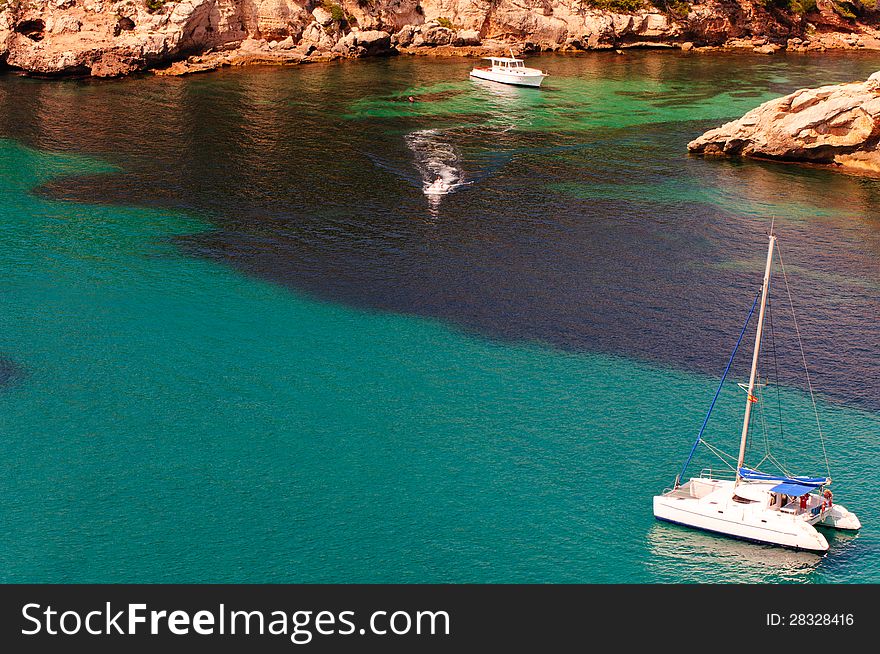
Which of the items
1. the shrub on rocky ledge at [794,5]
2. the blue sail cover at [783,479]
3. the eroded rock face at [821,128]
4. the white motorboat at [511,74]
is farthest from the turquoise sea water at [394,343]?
the shrub on rocky ledge at [794,5]

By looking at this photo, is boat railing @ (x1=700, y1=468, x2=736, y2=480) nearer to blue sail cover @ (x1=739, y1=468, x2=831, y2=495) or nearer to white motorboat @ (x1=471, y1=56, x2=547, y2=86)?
blue sail cover @ (x1=739, y1=468, x2=831, y2=495)

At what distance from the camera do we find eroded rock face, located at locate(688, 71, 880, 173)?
352 ft

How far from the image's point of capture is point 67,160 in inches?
4289

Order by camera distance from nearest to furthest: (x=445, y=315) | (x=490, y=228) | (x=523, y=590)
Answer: (x=523, y=590) → (x=445, y=315) → (x=490, y=228)

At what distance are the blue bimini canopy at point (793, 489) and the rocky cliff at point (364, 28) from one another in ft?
409

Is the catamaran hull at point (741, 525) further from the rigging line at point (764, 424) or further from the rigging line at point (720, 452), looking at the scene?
the rigging line at point (764, 424)

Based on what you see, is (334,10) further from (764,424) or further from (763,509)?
Result: (763,509)

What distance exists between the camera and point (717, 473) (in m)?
54.8

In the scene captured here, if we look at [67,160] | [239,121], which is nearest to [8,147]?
[67,160]

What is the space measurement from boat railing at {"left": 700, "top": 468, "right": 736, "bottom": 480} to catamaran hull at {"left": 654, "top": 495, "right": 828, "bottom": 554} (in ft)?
16.1

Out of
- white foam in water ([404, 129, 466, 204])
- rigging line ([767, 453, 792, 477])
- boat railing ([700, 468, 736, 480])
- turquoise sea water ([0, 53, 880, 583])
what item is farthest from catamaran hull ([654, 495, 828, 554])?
white foam in water ([404, 129, 466, 204])

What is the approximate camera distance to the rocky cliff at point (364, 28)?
146750 mm

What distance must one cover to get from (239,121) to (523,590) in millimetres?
92004

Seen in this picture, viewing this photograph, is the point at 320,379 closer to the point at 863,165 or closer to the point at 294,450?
the point at 294,450
